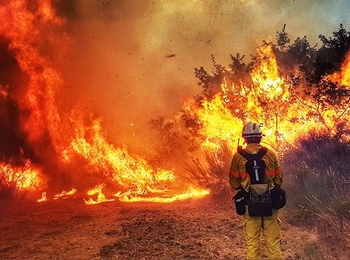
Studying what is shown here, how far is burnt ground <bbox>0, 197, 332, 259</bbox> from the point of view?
20.2 ft

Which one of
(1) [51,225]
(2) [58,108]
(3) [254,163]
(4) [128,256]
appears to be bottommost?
(4) [128,256]

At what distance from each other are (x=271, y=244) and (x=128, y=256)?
2.72 meters

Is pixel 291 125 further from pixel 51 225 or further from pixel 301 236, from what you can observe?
pixel 51 225

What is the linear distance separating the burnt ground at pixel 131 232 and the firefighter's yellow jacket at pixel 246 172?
173 centimetres

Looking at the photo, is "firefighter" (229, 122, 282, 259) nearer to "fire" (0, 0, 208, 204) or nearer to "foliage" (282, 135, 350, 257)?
"foliage" (282, 135, 350, 257)

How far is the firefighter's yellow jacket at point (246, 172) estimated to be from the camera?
4875mm

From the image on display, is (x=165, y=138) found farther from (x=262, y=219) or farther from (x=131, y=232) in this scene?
(x=262, y=219)

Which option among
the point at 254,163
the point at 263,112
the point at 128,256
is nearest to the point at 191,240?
the point at 128,256

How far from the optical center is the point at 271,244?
4809 mm

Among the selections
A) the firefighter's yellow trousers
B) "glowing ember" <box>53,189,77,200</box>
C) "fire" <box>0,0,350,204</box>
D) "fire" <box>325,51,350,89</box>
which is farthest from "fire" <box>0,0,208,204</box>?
the firefighter's yellow trousers

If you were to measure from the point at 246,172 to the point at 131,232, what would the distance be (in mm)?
3701

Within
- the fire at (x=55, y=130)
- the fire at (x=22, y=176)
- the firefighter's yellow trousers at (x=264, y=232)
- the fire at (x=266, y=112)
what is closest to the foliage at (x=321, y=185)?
the fire at (x=266, y=112)

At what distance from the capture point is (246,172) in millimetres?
4875

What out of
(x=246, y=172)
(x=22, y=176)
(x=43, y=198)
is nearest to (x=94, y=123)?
(x=22, y=176)
